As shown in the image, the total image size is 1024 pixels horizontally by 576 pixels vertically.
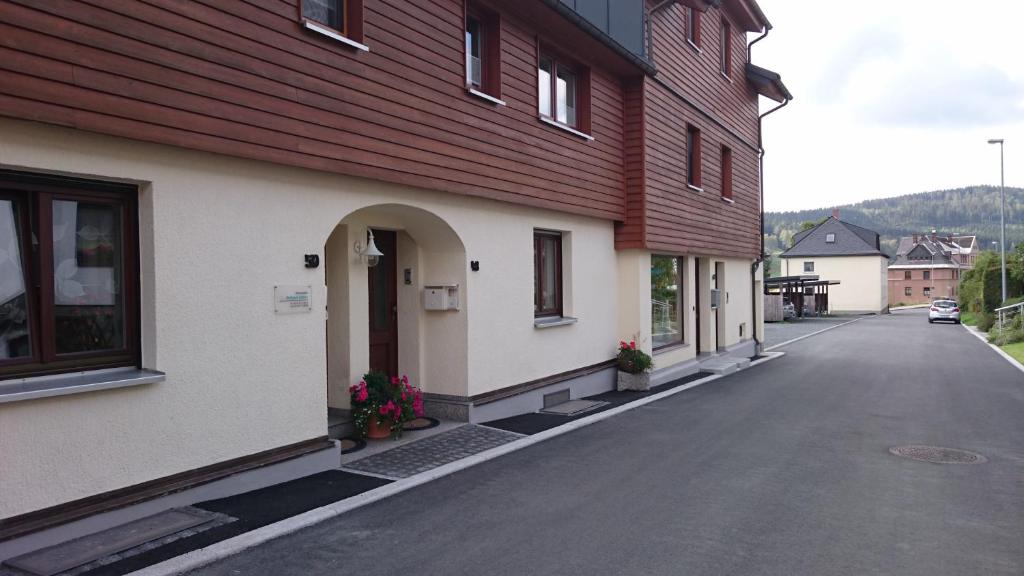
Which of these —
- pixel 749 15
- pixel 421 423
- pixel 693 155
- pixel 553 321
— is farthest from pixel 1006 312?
pixel 421 423

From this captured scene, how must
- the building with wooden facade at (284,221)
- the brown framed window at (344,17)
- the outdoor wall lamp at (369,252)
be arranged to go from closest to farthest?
1. the building with wooden facade at (284,221)
2. the brown framed window at (344,17)
3. the outdoor wall lamp at (369,252)

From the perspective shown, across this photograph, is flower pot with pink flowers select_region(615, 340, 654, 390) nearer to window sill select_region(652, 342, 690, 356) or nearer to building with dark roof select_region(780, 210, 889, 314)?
window sill select_region(652, 342, 690, 356)

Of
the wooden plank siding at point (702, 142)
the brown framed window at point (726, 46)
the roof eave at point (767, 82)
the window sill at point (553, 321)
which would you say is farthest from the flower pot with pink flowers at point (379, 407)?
the roof eave at point (767, 82)

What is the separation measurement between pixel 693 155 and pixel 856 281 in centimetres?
5429

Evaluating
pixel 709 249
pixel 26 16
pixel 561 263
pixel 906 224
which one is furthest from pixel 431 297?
pixel 906 224

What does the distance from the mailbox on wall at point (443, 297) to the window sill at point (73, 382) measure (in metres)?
4.14

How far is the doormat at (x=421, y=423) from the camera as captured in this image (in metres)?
8.74

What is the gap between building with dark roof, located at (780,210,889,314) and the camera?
2470 inches

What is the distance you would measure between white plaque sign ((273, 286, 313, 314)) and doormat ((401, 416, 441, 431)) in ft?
7.67

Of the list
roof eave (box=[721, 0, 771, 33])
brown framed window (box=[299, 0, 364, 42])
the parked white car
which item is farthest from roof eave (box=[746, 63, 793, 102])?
the parked white car

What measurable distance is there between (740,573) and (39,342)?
492 cm

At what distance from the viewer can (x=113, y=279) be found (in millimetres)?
5434

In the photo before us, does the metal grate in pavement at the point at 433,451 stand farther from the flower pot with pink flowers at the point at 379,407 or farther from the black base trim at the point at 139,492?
the black base trim at the point at 139,492

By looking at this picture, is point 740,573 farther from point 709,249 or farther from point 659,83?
point 709,249
